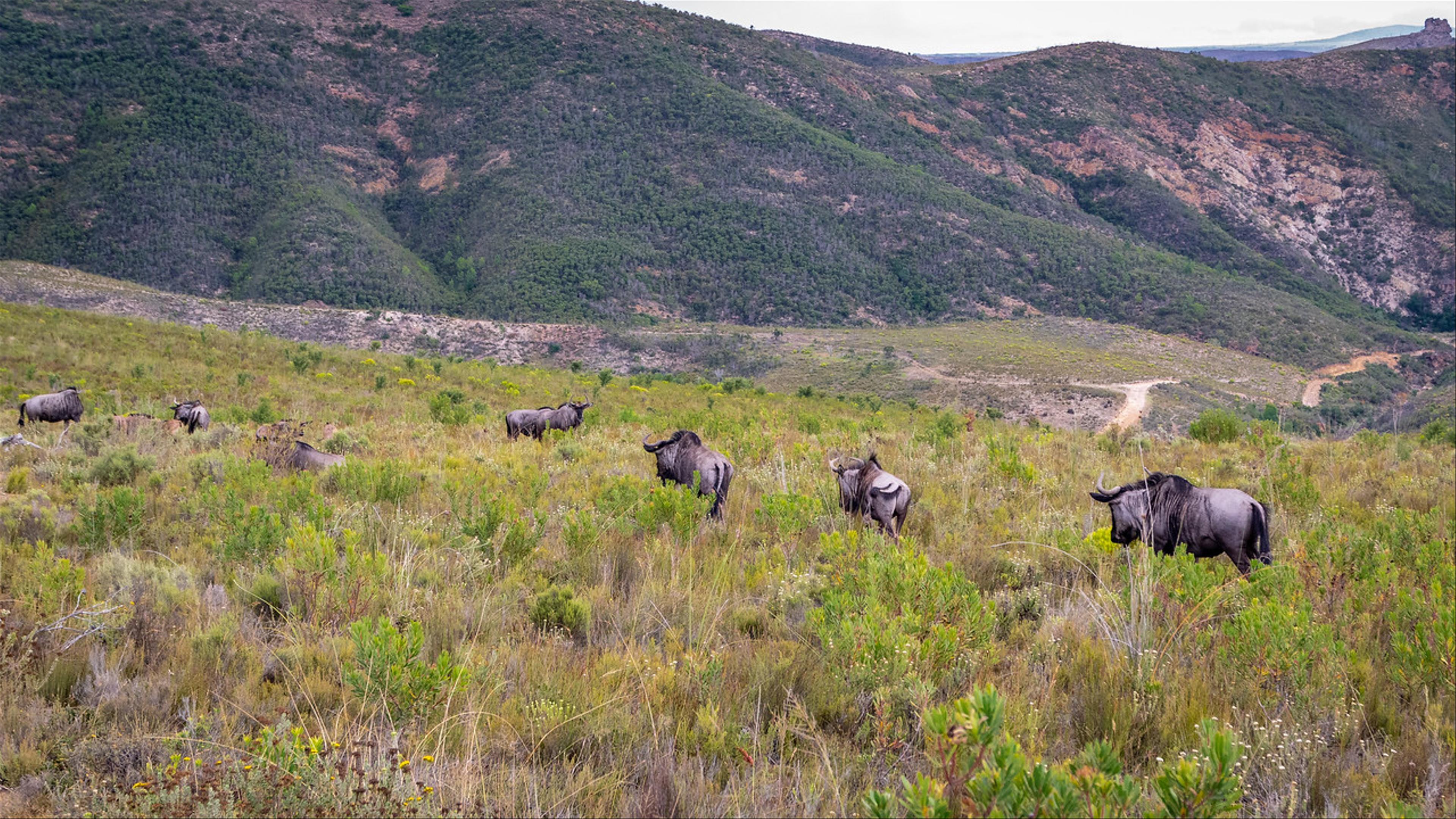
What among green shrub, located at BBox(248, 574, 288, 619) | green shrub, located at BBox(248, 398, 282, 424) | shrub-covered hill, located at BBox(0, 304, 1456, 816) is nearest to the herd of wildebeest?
shrub-covered hill, located at BBox(0, 304, 1456, 816)

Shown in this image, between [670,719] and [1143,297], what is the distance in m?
66.1

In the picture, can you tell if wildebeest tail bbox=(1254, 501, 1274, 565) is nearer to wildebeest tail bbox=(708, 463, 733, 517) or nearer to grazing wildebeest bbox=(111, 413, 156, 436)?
wildebeest tail bbox=(708, 463, 733, 517)

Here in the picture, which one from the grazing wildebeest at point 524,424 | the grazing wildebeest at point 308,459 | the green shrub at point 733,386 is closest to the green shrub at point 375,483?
the grazing wildebeest at point 308,459

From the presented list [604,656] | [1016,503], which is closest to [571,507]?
[604,656]

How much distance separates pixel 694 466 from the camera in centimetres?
640

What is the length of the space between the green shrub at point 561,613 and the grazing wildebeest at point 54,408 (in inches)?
454

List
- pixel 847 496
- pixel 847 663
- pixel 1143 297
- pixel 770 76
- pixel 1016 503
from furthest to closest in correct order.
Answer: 1. pixel 770 76
2. pixel 1143 297
3. pixel 1016 503
4. pixel 847 496
5. pixel 847 663

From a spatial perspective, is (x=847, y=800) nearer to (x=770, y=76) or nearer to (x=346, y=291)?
(x=346, y=291)

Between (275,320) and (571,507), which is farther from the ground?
(571,507)

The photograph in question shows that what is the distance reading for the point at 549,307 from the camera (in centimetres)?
5012

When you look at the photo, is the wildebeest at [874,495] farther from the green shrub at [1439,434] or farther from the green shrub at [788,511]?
the green shrub at [1439,434]

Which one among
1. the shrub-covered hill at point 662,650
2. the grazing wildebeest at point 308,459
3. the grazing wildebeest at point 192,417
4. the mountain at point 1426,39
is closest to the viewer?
the shrub-covered hill at point 662,650

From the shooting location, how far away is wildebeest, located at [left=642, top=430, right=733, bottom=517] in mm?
6109

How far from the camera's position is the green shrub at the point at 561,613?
146 inches
